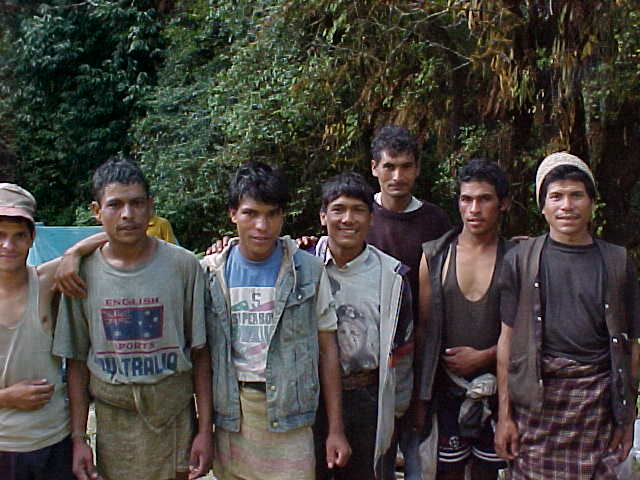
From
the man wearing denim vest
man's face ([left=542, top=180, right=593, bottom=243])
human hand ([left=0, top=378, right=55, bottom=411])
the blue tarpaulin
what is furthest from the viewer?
the blue tarpaulin

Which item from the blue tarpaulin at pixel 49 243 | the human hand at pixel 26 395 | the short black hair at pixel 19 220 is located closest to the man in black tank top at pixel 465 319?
the human hand at pixel 26 395

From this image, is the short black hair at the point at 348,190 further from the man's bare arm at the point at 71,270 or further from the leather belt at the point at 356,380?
the man's bare arm at the point at 71,270

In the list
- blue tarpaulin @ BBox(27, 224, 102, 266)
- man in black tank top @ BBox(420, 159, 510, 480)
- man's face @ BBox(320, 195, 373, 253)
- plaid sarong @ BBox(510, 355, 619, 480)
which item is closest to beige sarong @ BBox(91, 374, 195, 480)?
man's face @ BBox(320, 195, 373, 253)

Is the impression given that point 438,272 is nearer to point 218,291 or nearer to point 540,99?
point 218,291

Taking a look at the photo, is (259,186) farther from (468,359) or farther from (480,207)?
(468,359)

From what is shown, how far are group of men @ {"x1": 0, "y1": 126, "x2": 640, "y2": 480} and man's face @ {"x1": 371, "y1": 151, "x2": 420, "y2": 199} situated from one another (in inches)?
14.6

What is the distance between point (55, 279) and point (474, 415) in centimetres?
170

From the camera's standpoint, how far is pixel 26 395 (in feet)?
8.45

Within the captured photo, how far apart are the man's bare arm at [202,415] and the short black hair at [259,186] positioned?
59 centimetres

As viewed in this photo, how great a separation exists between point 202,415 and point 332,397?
0.48 m

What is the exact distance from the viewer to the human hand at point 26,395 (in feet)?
8.41

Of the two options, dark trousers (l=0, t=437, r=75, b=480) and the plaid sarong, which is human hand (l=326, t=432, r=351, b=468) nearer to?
the plaid sarong

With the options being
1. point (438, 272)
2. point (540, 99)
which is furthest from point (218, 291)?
point (540, 99)

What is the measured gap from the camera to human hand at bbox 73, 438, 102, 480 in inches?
104
